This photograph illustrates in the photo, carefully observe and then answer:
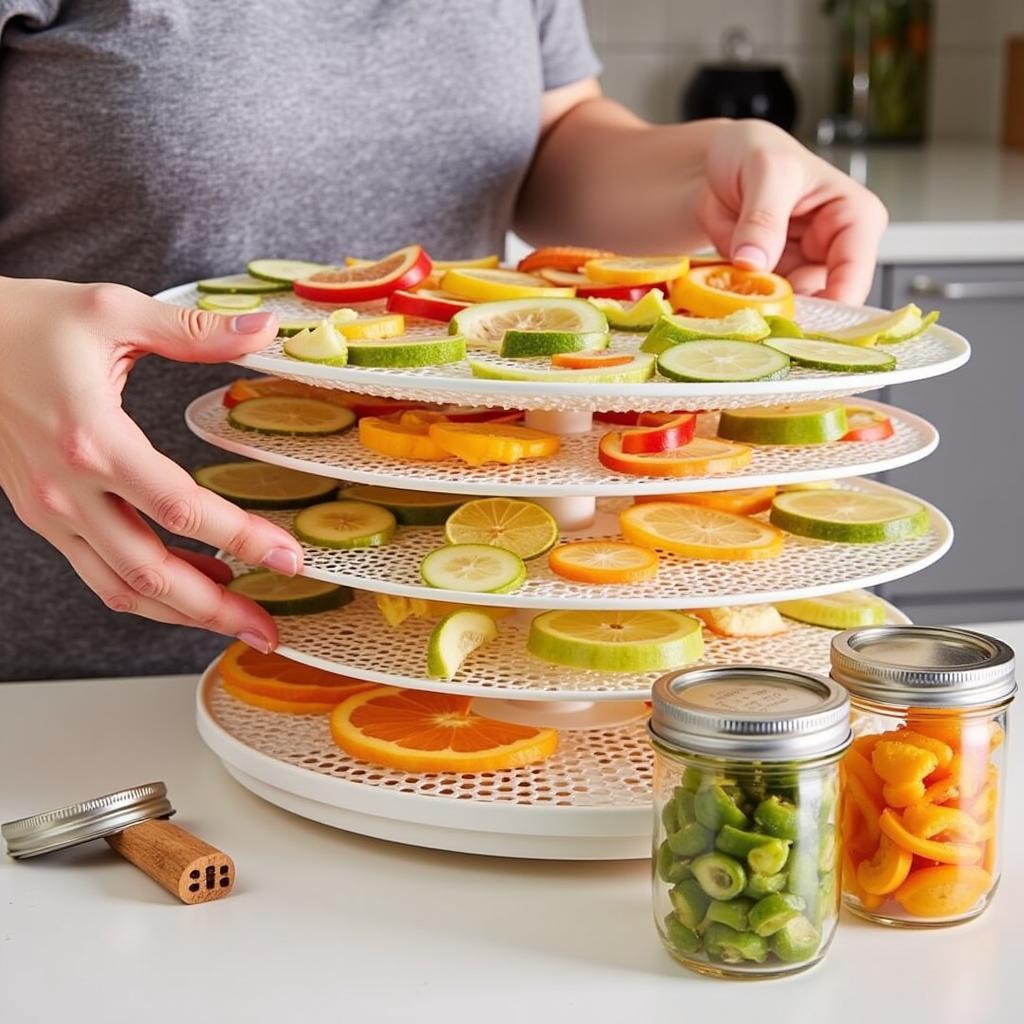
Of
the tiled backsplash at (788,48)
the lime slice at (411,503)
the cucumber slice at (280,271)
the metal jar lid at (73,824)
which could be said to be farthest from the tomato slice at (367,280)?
the tiled backsplash at (788,48)

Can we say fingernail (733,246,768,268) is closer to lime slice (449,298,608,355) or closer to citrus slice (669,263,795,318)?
citrus slice (669,263,795,318)

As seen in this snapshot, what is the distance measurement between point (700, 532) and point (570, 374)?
0.15 m

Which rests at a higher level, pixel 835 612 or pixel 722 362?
pixel 722 362

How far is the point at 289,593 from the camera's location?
0.95 metres

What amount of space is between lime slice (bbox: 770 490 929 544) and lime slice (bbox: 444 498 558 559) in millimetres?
141

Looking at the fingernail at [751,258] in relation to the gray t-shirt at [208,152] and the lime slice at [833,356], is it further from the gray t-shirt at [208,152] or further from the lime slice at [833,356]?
the gray t-shirt at [208,152]

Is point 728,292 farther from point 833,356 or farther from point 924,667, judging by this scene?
point 924,667

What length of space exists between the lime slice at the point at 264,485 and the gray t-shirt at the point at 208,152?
0.26 meters

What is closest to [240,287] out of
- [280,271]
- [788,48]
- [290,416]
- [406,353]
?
[280,271]

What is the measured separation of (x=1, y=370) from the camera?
785 millimetres

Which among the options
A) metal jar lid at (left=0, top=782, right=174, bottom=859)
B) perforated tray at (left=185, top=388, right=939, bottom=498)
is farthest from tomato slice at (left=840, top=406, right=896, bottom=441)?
metal jar lid at (left=0, top=782, right=174, bottom=859)

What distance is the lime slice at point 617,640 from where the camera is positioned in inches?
31.8

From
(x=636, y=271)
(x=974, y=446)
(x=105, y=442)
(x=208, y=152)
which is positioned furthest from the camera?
(x=974, y=446)

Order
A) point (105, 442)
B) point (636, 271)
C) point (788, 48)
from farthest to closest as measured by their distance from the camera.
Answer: point (788, 48)
point (636, 271)
point (105, 442)
